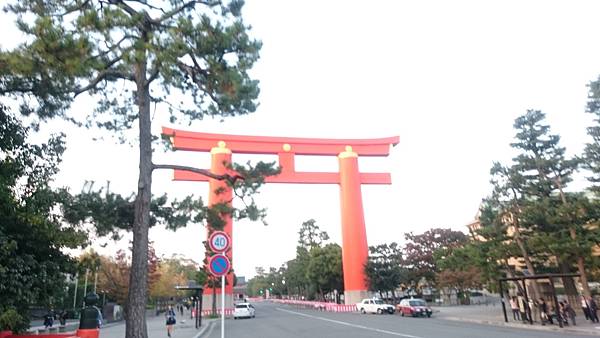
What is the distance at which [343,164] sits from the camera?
39.3 metres

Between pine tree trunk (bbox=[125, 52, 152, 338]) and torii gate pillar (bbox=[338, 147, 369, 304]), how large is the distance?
2969 centimetres

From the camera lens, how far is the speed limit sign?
853cm

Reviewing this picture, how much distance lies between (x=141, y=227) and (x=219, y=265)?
8.16 ft

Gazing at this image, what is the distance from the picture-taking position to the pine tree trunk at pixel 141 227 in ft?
31.6

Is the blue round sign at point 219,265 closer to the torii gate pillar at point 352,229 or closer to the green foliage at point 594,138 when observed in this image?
the green foliage at point 594,138

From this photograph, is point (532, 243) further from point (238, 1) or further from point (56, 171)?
point (56, 171)

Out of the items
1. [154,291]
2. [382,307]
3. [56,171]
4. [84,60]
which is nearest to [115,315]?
[154,291]

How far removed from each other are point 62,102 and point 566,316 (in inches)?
824

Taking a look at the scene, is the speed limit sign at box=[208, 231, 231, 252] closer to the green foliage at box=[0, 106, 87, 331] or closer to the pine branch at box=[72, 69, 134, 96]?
the green foliage at box=[0, 106, 87, 331]

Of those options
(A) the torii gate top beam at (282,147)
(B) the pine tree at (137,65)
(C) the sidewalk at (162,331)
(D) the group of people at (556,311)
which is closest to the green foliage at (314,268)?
(A) the torii gate top beam at (282,147)

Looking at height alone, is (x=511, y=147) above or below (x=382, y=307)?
above

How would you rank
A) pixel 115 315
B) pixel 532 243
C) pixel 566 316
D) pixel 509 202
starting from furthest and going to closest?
pixel 115 315
pixel 509 202
pixel 532 243
pixel 566 316

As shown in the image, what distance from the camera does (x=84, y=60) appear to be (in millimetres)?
8336

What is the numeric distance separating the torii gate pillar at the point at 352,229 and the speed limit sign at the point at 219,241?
3102 centimetres
